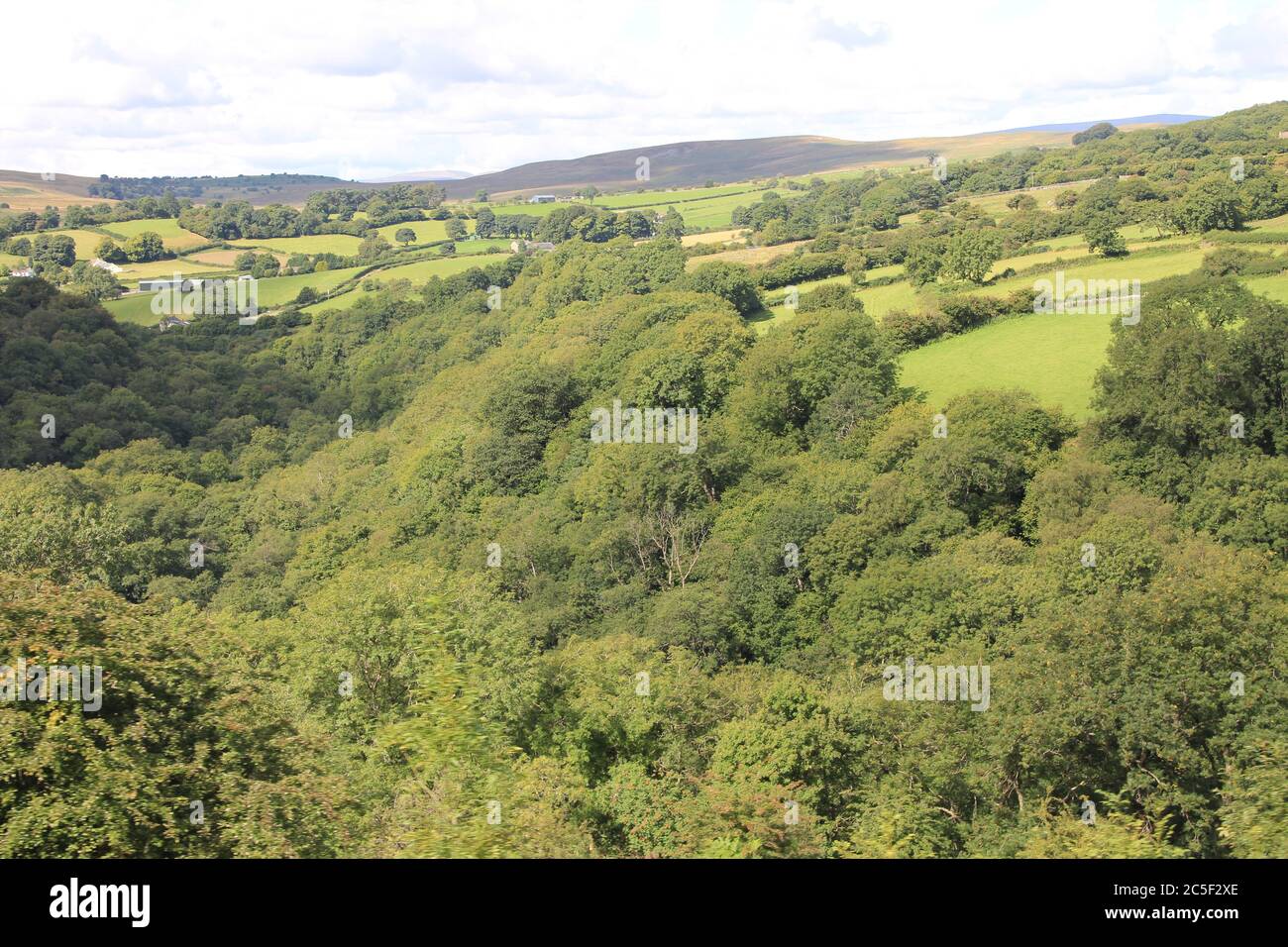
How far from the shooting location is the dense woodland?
13.1 meters

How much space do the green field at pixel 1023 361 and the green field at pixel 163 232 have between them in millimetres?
118438

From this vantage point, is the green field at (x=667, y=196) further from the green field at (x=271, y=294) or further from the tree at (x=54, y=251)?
the tree at (x=54, y=251)

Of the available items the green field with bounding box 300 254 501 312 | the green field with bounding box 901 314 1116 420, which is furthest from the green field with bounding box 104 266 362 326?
→ the green field with bounding box 901 314 1116 420

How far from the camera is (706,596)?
3481 centimetres

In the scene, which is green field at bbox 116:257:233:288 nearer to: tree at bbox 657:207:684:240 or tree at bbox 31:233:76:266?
tree at bbox 31:233:76:266

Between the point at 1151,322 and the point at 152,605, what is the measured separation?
121 ft

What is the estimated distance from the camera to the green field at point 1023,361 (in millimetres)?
42969

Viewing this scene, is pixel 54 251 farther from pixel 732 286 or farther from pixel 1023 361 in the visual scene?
pixel 1023 361

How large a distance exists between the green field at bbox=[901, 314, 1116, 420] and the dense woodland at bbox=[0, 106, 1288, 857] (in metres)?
1.81

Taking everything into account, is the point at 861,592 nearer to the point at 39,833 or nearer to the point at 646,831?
the point at 646,831

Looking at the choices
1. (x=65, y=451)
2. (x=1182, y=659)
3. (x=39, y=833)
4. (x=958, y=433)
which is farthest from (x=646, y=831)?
(x=65, y=451)

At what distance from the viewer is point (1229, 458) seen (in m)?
33.1

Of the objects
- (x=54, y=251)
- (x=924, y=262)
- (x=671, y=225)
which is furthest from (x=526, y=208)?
(x=924, y=262)

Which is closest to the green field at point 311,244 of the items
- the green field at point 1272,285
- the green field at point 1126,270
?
the green field at point 1126,270
